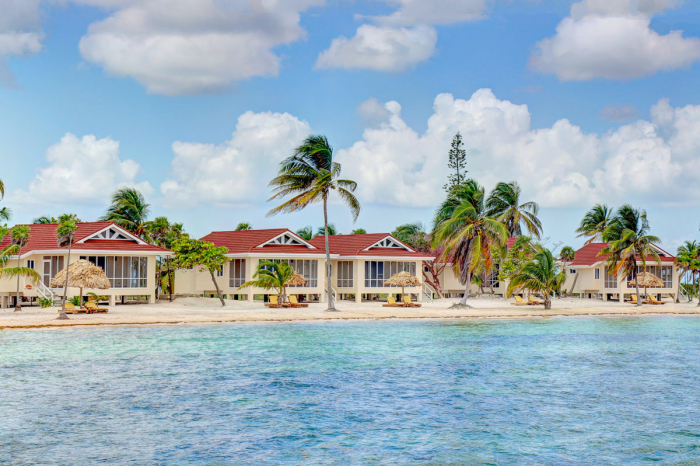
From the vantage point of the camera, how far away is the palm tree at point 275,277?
1485 inches

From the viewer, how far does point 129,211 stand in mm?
46656

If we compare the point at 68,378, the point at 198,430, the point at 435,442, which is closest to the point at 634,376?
the point at 435,442

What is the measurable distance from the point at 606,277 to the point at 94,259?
35.7 meters

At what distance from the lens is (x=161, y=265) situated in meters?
45.0

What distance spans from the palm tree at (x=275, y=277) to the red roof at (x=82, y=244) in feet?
17.8

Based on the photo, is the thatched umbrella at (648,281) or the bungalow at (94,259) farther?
the thatched umbrella at (648,281)

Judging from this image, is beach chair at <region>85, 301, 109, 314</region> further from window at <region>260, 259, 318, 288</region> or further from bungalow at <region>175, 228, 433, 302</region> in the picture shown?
window at <region>260, 259, 318, 288</region>

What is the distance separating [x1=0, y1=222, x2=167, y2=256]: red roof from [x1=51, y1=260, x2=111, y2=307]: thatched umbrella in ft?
9.25

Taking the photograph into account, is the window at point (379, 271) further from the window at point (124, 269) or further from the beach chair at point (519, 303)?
the window at point (124, 269)

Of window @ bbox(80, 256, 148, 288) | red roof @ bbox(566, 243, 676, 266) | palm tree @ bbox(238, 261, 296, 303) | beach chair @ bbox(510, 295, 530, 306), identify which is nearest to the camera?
window @ bbox(80, 256, 148, 288)

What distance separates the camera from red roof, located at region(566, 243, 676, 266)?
52531 mm

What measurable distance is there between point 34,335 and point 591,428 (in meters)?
19.3

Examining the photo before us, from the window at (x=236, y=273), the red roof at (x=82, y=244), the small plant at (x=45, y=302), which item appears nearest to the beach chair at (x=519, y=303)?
the window at (x=236, y=273)

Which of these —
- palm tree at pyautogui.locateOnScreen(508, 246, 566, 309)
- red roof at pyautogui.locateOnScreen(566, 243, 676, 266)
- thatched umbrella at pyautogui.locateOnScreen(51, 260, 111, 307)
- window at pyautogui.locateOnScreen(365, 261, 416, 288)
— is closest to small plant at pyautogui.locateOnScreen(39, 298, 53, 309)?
thatched umbrella at pyautogui.locateOnScreen(51, 260, 111, 307)
